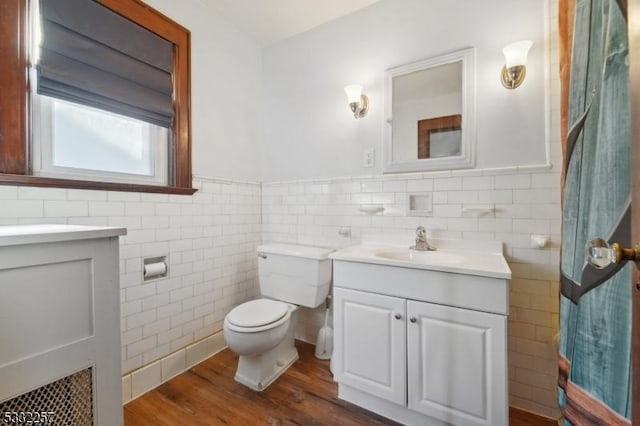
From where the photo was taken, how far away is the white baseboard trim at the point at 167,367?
1506 mm

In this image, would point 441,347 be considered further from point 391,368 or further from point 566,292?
point 566,292

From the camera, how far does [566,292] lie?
0.76 metres

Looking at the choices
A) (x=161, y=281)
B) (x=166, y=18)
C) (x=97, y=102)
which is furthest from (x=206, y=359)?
(x=166, y=18)

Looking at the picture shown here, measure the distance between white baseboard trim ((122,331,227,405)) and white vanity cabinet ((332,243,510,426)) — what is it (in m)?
1.00

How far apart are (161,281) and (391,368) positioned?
1.42 m

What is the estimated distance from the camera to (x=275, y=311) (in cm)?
166

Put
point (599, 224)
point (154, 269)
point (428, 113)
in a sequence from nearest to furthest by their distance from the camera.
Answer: point (599, 224)
point (154, 269)
point (428, 113)

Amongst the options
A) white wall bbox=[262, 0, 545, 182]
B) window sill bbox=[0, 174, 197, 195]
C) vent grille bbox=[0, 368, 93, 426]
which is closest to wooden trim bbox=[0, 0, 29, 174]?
window sill bbox=[0, 174, 197, 195]

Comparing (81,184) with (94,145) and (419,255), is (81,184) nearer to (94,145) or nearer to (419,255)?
(94,145)

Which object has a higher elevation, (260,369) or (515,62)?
(515,62)

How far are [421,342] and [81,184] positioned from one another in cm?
182

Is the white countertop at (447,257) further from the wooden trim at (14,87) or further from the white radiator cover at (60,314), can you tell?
the wooden trim at (14,87)

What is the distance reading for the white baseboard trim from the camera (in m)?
1.51

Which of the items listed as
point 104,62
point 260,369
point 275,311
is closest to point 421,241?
point 275,311
